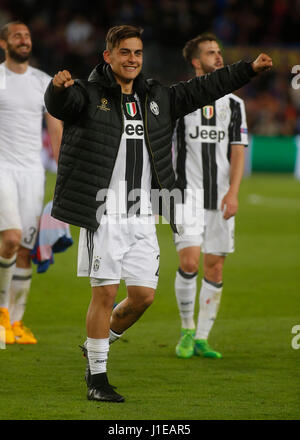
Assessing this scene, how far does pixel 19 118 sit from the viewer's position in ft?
23.8

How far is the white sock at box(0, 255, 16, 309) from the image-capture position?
285 inches

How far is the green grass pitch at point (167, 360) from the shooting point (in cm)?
529

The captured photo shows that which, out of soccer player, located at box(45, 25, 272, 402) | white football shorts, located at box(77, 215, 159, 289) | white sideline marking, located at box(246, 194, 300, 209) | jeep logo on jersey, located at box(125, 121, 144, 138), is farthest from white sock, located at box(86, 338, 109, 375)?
white sideline marking, located at box(246, 194, 300, 209)

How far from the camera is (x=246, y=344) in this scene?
7.32 meters

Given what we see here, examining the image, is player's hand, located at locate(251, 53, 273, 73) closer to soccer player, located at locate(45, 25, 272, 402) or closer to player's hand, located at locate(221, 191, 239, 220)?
soccer player, located at locate(45, 25, 272, 402)

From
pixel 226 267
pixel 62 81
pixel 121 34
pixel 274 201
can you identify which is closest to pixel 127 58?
pixel 121 34

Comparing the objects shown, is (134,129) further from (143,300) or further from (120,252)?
(143,300)

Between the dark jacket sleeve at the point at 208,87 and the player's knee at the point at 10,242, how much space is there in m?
1.82

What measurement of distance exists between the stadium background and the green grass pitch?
1 cm

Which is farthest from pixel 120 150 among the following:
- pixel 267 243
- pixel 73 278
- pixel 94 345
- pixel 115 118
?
pixel 267 243

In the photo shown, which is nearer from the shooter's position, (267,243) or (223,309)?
(223,309)
